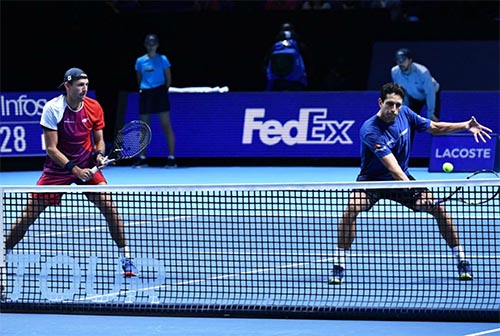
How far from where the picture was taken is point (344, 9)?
18.0 metres

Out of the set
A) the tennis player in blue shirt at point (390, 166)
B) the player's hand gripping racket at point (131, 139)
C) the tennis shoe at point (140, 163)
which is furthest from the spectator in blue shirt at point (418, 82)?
the tennis player in blue shirt at point (390, 166)

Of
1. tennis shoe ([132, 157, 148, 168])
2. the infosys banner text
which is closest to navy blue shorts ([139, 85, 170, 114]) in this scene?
the infosys banner text

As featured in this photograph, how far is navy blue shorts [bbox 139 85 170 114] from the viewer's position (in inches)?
614

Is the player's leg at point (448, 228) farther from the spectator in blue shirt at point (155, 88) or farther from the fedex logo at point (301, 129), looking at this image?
the spectator in blue shirt at point (155, 88)

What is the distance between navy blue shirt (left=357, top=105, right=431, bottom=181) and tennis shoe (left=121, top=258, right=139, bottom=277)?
174 centimetres

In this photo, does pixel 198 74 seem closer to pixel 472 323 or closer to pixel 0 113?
pixel 0 113

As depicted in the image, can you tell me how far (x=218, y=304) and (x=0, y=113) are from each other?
945 cm

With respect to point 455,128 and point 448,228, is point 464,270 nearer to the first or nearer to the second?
point 448,228

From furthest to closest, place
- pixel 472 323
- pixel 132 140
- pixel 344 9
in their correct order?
pixel 344 9
pixel 132 140
pixel 472 323

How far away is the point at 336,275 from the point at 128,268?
4.94 feet

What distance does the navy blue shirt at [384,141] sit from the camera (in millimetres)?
7887

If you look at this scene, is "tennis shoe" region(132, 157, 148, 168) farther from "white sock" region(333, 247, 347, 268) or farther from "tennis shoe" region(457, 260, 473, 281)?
"tennis shoe" region(457, 260, 473, 281)

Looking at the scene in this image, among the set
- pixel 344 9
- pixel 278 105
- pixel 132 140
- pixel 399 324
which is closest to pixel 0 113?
pixel 278 105

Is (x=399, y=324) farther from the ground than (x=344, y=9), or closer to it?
closer to it
